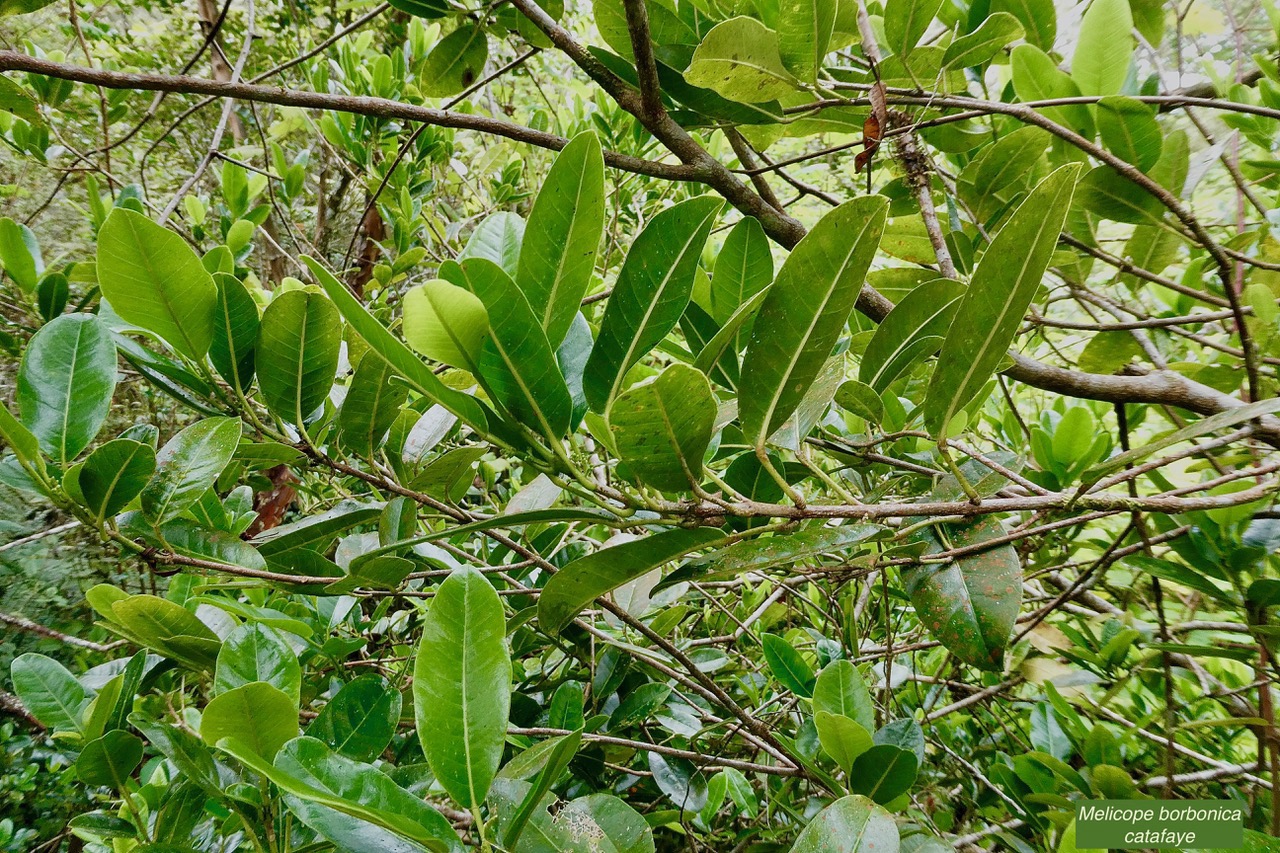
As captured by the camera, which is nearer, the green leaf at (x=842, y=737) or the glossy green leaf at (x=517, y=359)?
the glossy green leaf at (x=517, y=359)

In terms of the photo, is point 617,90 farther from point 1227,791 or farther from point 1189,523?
point 1227,791

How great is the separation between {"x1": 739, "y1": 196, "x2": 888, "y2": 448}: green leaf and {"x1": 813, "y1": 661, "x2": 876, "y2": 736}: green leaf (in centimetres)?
30

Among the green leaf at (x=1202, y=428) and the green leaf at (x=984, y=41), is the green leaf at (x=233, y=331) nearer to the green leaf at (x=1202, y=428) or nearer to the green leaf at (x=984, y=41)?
the green leaf at (x=1202, y=428)

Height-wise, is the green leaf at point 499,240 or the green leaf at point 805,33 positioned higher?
the green leaf at point 805,33

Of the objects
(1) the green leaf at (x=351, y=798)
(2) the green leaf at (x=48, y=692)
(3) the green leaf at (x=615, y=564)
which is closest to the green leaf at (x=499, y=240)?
(3) the green leaf at (x=615, y=564)

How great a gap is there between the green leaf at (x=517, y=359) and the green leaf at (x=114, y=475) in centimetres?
27

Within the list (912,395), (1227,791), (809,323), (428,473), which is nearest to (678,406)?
(809,323)

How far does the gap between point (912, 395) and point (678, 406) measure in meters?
0.63

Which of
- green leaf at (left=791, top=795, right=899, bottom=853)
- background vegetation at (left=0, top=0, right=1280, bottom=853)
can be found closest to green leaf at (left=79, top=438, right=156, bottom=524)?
background vegetation at (left=0, top=0, right=1280, bottom=853)

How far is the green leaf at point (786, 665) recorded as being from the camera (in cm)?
75

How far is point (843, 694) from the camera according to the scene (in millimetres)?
593

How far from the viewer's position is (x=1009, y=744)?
1177mm

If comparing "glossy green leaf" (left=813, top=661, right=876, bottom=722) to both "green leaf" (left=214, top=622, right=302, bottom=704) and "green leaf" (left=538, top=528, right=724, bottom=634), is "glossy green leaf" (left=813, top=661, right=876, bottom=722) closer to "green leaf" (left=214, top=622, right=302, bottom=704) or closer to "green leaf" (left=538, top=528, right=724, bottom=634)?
"green leaf" (left=538, top=528, right=724, bottom=634)

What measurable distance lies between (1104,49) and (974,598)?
2.13 feet
